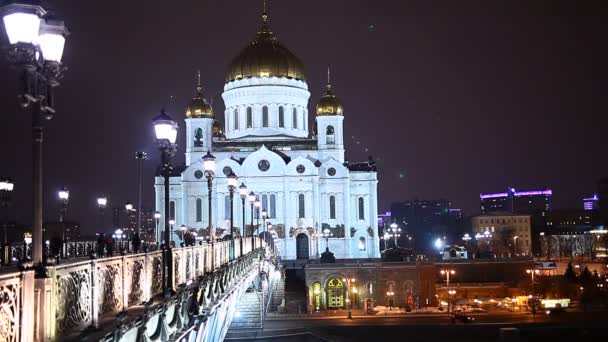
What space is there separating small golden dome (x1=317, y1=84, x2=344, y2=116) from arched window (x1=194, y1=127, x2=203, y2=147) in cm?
1274

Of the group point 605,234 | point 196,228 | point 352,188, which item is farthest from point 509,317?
point 605,234

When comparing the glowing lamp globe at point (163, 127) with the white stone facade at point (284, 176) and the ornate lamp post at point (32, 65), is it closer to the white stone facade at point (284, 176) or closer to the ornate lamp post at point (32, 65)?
the ornate lamp post at point (32, 65)

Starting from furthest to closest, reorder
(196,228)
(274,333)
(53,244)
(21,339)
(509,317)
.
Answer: (196,228) < (509,317) < (274,333) < (53,244) < (21,339)

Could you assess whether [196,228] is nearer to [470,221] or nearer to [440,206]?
[470,221]

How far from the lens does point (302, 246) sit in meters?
75.2

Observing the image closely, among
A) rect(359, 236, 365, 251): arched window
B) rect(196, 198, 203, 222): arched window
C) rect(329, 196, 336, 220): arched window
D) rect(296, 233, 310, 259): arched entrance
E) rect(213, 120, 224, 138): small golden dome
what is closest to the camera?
rect(296, 233, 310, 259): arched entrance

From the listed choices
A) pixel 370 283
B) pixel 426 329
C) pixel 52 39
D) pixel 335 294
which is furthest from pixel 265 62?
pixel 52 39

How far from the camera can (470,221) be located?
153 metres

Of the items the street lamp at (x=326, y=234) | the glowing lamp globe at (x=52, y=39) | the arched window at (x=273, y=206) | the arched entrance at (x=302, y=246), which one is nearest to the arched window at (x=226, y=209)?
the arched window at (x=273, y=206)

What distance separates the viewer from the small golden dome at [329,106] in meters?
80.4

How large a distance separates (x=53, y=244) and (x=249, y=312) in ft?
82.6

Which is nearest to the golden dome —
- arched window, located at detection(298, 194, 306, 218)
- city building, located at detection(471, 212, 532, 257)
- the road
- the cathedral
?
the cathedral

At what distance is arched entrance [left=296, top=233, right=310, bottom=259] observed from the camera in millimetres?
74875

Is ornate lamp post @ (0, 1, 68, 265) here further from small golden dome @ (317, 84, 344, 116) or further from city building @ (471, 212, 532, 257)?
city building @ (471, 212, 532, 257)
